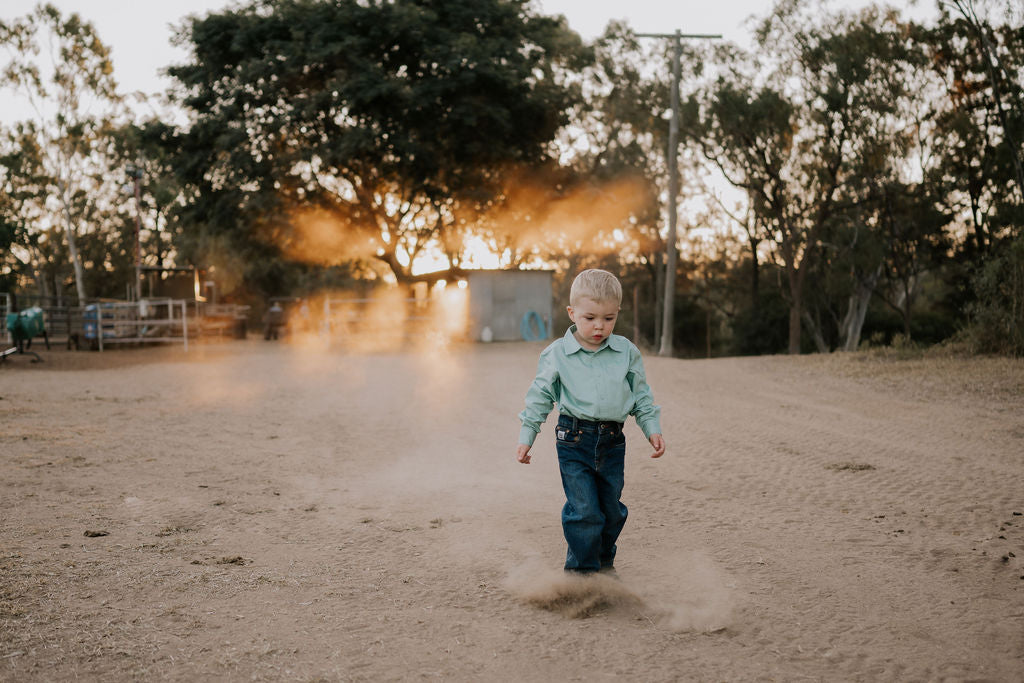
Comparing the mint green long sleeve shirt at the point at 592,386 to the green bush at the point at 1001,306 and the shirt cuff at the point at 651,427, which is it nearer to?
the shirt cuff at the point at 651,427

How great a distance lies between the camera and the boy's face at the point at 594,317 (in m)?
3.75

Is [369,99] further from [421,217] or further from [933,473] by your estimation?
[933,473]

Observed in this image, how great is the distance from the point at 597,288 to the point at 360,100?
69.0 feet

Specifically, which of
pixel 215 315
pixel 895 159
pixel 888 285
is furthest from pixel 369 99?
pixel 888 285

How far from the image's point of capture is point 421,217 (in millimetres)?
34781

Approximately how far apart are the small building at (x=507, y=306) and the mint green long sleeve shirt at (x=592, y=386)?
23752 millimetres

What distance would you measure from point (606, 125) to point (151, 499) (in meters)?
35.0

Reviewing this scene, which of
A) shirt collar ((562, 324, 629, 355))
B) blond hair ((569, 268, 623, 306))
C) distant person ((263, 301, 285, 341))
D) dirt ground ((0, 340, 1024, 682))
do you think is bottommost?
dirt ground ((0, 340, 1024, 682))

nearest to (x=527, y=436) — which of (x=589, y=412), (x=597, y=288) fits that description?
(x=589, y=412)

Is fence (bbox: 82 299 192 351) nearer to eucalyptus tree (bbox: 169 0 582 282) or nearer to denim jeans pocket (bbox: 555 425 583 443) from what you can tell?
eucalyptus tree (bbox: 169 0 582 282)

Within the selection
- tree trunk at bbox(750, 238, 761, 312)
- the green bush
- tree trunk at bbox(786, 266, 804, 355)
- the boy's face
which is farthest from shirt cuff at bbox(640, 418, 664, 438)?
tree trunk at bbox(750, 238, 761, 312)

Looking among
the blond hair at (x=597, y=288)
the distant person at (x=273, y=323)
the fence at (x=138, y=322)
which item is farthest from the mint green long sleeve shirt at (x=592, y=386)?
the distant person at (x=273, y=323)

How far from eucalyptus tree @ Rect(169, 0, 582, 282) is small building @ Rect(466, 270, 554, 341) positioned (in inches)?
99.9

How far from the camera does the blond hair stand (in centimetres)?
374
